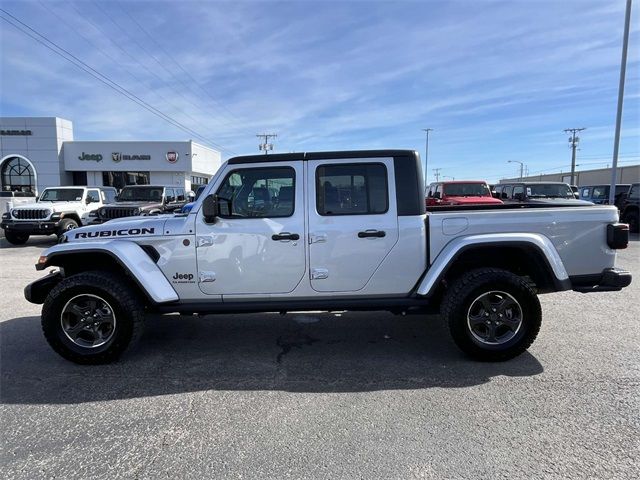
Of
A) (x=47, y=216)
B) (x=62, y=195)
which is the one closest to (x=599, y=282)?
(x=47, y=216)

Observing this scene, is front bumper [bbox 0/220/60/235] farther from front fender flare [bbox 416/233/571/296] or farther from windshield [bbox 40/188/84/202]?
front fender flare [bbox 416/233/571/296]

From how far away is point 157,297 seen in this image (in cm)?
399

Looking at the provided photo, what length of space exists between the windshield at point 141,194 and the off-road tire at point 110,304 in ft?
34.3

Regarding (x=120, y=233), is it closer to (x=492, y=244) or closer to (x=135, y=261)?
(x=135, y=261)

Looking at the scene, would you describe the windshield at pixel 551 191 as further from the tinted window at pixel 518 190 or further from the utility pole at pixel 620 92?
the utility pole at pixel 620 92

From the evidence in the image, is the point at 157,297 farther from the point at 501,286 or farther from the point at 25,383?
the point at 501,286

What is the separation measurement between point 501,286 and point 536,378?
2.78 ft

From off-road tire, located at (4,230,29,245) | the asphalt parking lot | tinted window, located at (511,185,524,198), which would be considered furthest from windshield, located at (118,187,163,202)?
tinted window, located at (511,185,524,198)

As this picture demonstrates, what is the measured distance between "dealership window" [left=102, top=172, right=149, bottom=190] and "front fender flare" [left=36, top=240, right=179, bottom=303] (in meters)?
37.3

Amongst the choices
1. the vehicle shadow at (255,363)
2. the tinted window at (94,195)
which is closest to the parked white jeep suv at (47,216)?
the tinted window at (94,195)

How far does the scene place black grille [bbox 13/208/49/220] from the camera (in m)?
12.7

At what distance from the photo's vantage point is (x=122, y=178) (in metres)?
38.3

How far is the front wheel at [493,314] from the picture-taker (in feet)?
13.0

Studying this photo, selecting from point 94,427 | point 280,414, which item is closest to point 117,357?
point 94,427
